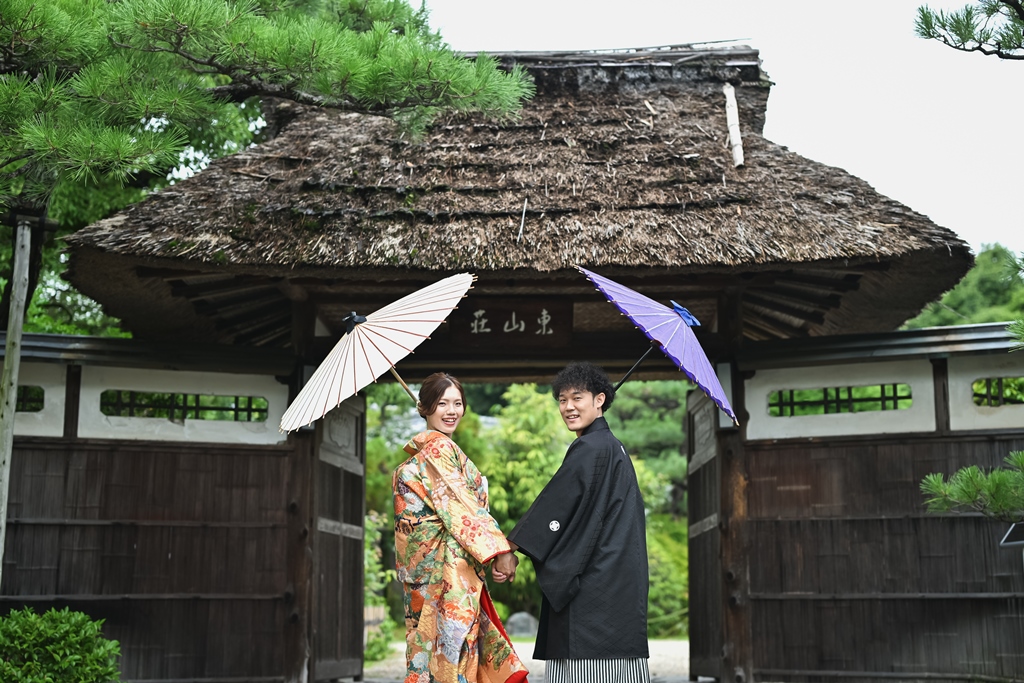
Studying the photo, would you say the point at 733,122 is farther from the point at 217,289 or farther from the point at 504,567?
the point at 504,567

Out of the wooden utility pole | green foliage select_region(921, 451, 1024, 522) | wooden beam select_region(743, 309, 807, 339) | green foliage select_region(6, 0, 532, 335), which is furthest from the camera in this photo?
wooden beam select_region(743, 309, 807, 339)

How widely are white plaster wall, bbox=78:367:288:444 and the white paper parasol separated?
281cm

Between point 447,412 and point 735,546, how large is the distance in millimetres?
3690

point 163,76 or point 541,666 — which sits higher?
point 163,76

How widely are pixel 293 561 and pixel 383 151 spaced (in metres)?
3.18

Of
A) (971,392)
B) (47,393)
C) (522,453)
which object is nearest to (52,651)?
(47,393)

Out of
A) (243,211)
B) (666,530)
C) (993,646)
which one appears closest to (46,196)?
(243,211)

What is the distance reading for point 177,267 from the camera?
712 centimetres

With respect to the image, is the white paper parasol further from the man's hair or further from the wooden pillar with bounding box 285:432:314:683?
the wooden pillar with bounding box 285:432:314:683

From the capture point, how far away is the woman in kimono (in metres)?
4.34

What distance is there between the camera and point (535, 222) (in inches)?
293

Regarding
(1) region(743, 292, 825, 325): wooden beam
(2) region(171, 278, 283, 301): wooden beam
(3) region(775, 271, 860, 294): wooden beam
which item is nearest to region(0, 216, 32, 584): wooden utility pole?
(2) region(171, 278, 283, 301): wooden beam

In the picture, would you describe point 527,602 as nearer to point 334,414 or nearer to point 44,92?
point 334,414

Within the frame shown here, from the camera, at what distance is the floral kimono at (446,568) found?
4.34 meters
